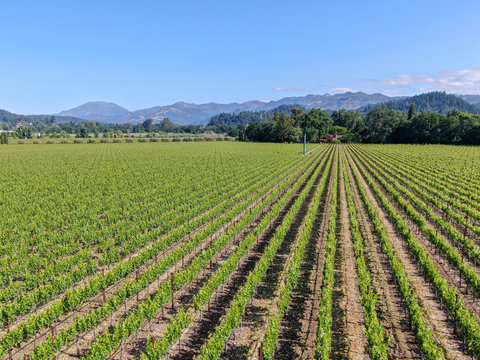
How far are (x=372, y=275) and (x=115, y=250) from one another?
43.0ft

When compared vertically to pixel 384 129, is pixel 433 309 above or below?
below

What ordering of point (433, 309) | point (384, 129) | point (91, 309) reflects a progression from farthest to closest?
point (384, 129), point (91, 309), point (433, 309)

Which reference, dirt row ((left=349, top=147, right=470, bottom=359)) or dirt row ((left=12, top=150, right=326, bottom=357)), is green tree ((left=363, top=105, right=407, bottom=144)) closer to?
dirt row ((left=349, top=147, right=470, bottom=359))

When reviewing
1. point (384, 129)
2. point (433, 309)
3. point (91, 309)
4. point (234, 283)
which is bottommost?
point (91, 309)

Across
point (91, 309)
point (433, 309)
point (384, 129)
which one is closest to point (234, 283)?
point (91, 309)

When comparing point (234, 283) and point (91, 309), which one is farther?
point (234, 283)

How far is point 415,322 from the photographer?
1102 centimetres

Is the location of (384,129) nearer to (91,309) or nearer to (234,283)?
(234,283)

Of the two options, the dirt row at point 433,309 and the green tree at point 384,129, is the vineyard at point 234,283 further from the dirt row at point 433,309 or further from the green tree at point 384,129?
the green tree at point 384,129

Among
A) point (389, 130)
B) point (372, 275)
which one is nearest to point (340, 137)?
point (389, 130)

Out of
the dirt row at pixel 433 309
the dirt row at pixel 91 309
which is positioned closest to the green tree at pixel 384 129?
the dirt row at pixel 433 309

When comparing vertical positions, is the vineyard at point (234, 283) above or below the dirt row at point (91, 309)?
above

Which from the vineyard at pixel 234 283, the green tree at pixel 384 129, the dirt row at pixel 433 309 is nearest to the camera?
the vineyard at pixel 234 283

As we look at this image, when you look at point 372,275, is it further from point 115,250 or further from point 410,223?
point 115,250
